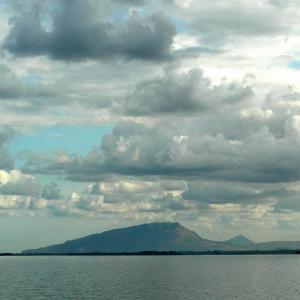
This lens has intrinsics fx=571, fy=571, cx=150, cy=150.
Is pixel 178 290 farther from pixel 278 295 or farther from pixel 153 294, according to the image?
pixel 278 295

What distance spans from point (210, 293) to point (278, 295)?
2153 centimetres

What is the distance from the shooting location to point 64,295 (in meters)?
176

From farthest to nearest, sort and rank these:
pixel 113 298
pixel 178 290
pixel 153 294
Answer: pixel 178 290 < pixel 153 294 < pixel 113 298

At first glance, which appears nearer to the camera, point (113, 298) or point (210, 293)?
point (113, 298)

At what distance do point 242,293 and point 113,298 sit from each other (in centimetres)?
4539

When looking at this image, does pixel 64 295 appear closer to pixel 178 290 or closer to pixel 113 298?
pixel 113 298

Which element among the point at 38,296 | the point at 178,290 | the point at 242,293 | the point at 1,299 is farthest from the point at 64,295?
the point at 242,293

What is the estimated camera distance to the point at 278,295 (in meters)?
182

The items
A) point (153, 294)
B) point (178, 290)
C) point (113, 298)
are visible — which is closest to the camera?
point (113, 298)

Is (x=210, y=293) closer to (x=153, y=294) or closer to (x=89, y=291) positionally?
(x=153, y=294)

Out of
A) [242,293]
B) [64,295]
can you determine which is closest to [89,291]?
[64,295]

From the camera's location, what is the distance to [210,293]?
18488 cm

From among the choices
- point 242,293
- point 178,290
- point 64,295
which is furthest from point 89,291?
point 242,293

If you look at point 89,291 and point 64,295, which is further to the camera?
point 89,291
